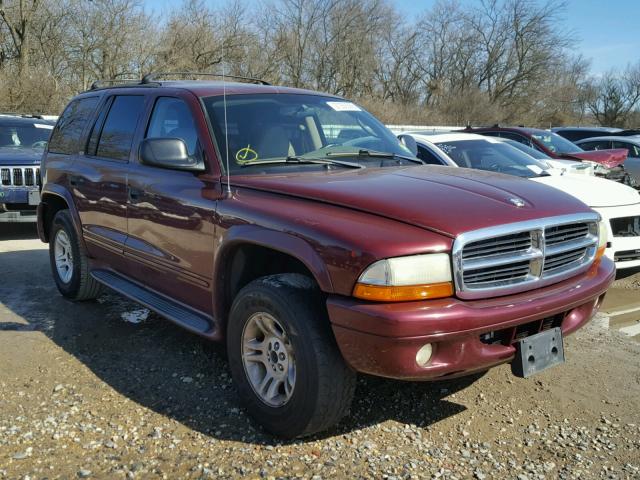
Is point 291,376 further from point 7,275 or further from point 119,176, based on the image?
point 7,275

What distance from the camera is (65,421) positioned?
3.53m

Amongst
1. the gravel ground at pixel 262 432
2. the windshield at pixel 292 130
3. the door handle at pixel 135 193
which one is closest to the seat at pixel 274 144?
the windshield at pixel 292 130

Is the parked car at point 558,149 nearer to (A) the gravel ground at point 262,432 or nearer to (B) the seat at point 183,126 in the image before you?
(A) the gravel ground at point 262,432

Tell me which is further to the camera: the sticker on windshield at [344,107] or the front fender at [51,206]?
the front fender at [51,206]

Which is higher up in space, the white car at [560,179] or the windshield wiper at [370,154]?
the windshield wiper at [370,154]

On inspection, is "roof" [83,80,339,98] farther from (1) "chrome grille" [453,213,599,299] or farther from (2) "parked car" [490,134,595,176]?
(2) "parked car" [490,134,595,176]

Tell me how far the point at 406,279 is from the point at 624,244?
14.6 ft

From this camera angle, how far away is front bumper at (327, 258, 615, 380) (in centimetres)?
Answer: 276

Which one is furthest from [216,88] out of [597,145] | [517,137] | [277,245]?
[597,145]

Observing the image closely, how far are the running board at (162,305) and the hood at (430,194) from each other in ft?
2.98

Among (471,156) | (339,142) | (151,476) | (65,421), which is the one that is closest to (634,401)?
(339,142)

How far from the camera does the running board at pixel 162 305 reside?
12.6 ft

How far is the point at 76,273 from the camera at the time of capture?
5629 mm

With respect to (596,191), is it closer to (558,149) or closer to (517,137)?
(517,137)
